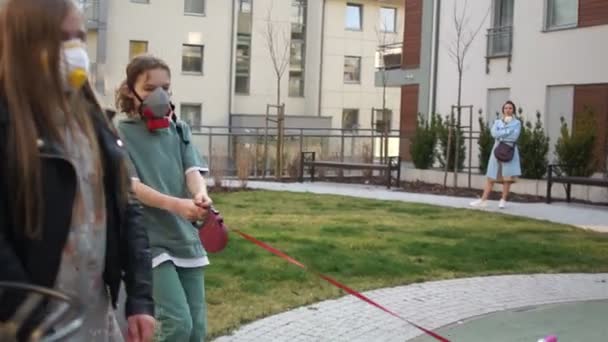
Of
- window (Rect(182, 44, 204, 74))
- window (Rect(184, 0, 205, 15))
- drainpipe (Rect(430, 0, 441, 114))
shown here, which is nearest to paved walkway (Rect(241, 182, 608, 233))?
drainpipe (Rect(430, 0, 441, 114))

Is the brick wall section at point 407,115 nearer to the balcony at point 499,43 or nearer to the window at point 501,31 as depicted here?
the balcony at point 499,43

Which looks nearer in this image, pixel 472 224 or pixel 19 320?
pixel 19 320

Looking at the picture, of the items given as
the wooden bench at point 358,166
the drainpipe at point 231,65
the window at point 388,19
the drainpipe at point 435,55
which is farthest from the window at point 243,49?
the wooden bench at point 358,166

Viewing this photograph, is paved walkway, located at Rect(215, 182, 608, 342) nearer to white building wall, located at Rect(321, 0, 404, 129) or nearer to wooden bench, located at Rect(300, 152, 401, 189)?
wooden bench, located at Rect(300, 152, 401, 189)

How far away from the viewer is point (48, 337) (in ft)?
7.45

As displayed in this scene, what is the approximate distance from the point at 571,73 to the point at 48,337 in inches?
875

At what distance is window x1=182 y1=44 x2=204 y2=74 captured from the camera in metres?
44.0

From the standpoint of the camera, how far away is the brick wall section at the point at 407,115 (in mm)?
29953

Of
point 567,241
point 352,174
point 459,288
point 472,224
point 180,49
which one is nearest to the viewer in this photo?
point 459,288

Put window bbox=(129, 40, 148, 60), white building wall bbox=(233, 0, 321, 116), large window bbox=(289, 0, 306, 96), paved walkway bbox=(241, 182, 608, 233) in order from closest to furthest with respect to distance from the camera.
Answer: paved walkway bbox=(241, 182, 608, 233)
window bbox=(129, 40, 148, 60)
white building wall bbox=(233, 0, 321, 116)
large window bbox=(289, 0, 306, 96)

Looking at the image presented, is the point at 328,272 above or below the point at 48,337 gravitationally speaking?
below

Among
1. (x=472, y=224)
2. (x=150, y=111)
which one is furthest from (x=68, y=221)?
(x=472, y=224)

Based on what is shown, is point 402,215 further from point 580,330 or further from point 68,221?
point 68,221

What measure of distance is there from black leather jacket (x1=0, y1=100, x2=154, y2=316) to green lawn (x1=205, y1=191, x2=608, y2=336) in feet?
12.5
